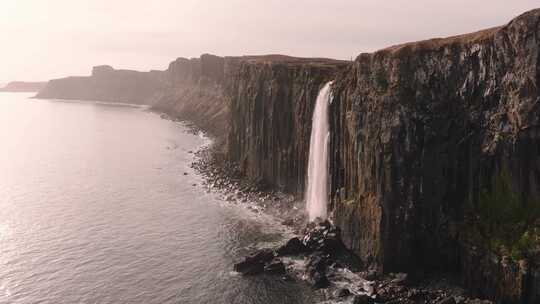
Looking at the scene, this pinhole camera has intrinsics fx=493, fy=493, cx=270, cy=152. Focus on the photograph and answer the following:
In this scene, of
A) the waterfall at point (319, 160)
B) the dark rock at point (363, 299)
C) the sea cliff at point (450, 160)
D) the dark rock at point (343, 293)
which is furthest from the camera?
the waterfall at point (319, 160)

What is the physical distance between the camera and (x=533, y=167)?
41.3 metres

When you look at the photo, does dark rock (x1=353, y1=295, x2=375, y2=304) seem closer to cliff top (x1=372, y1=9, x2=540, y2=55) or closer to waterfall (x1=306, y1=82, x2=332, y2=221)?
waterfall (x1=306, y1=82, x2=332, y2=221)

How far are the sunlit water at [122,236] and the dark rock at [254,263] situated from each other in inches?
44.8

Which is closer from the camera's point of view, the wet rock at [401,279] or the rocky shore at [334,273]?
the rocky shore at [334,273]

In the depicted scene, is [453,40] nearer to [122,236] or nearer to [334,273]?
[334,273]

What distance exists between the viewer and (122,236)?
6253 cm

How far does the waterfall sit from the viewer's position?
214 ft

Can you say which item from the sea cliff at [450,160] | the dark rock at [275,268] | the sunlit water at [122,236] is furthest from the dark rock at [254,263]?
the sea cliff at [450,160]

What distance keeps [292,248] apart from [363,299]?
13657 millimetres

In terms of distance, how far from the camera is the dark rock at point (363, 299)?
43150mm

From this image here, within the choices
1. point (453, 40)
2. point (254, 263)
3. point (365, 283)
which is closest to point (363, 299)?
point (365, 283)

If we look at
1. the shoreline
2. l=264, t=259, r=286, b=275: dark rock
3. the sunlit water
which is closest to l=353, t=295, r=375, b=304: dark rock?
the shoreline

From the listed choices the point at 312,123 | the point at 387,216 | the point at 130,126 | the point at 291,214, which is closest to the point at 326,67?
the point at 312,123

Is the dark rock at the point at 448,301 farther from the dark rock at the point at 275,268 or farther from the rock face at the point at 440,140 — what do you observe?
the dark rock at the point at 275,268
